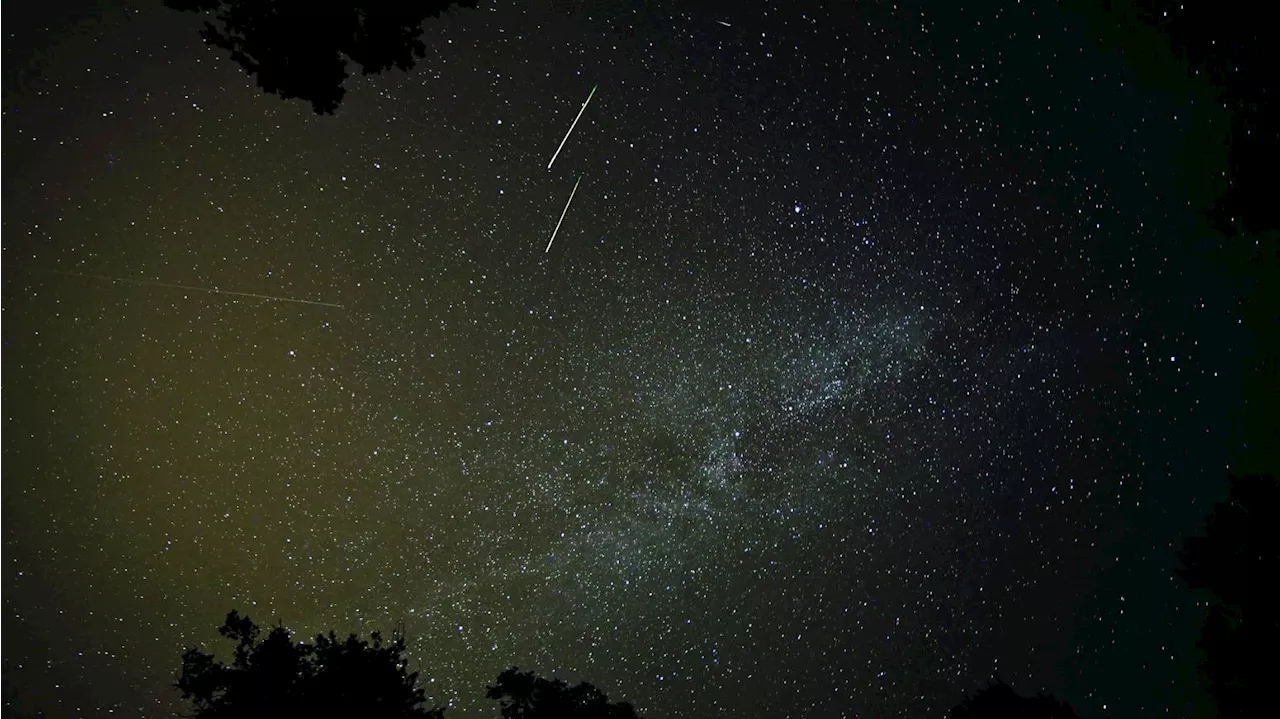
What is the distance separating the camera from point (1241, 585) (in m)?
6.24

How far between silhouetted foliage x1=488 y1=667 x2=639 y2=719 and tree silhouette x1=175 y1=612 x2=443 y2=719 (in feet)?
2.64

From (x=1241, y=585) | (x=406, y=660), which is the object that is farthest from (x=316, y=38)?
(x=1241, y=585)

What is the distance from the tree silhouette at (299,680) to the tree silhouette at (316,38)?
17.1 ft

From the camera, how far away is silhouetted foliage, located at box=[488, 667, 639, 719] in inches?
283

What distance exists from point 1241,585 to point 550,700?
7.35 meters

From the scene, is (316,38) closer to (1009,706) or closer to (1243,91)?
(1243,91)

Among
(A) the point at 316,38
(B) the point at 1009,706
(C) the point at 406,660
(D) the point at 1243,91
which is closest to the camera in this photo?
(A) the point at 316,38

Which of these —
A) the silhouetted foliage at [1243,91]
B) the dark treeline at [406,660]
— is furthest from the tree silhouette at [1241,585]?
the silhouetted foliage at [1243,91]

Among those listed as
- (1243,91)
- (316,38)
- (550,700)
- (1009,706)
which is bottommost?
(1009,706)

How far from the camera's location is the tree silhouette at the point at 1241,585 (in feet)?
20.0

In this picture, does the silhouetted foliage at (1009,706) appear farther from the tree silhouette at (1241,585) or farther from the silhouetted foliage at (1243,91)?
the silhouetted foliage at (1243,91)

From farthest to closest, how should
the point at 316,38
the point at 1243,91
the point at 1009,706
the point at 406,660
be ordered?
1. the point at 1009,706
2. the point at 406,660
3. the point at 1243,91
4. the point at 316,38

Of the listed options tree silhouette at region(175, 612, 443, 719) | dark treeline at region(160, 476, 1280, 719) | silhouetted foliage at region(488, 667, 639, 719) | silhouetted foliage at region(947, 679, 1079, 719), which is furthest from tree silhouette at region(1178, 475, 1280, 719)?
tree silhouette at region(175, 612, 443, 719)

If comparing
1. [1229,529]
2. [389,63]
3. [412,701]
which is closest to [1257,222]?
[1229,529]
